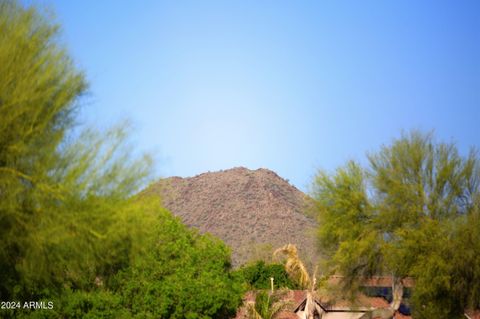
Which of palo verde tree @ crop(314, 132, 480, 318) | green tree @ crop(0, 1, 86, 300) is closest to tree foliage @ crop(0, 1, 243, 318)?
green tree @ crop(0, 1, 86, 300)

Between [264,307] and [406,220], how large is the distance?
31.8ft

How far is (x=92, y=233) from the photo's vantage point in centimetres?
1388

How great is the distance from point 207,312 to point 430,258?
10687 mm

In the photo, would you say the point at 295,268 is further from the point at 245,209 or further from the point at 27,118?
the point at 27,118

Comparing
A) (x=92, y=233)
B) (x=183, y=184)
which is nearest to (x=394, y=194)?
(x=92, y=233)

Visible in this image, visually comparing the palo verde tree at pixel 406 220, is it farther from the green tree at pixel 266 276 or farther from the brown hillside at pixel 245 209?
the brown hillside at pixel 245 209

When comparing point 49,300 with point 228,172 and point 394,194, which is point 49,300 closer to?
point 394,194

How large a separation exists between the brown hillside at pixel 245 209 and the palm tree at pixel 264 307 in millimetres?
26467

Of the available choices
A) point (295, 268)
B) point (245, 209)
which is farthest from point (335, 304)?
point (245, 209)

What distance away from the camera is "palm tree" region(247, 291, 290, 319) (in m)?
37.7

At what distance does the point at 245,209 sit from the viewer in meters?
87.3

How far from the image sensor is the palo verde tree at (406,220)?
31.8 meters

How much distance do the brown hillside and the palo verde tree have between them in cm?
2528

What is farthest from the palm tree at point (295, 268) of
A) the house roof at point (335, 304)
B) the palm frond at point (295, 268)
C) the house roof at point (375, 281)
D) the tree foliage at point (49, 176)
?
the tree foliage at point (49, 176)
